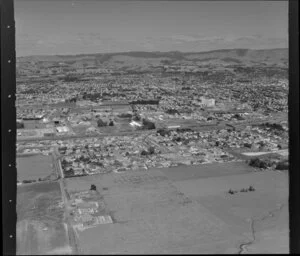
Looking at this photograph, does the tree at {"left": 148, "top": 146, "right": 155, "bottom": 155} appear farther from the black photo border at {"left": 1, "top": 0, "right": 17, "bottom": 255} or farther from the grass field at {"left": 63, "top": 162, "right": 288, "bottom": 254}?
the black photo border at {"left": 1, "top": 0, "right": 17, "bottom": 255}

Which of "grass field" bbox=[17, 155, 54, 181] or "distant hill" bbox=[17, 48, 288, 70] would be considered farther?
"distant hill" bbox=[17, 48, 288, 70]

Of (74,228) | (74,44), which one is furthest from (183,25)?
(74,228)

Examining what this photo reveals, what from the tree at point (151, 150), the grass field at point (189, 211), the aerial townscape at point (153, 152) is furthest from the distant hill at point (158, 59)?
the grass field at point (189, 211)

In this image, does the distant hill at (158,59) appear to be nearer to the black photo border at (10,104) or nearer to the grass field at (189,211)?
the black photo border at (10,104)

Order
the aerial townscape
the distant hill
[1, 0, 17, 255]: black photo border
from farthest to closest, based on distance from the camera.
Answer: the distant hill < the aerial townscape < [1, 0, 17, 255]: black photo border

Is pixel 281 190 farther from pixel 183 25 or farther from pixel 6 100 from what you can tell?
pixel 6 100

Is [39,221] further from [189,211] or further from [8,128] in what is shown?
[189,211]

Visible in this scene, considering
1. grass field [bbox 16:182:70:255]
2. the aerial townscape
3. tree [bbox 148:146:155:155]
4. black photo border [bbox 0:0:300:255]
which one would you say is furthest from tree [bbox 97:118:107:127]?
black photo border [bbox 0:0:300:255]
